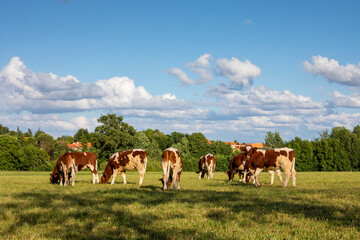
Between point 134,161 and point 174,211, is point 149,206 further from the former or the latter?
point 134,161

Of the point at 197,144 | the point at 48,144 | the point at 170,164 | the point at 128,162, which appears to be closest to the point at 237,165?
the point at 128,162

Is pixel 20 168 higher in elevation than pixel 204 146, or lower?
lower

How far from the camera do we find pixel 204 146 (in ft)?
359

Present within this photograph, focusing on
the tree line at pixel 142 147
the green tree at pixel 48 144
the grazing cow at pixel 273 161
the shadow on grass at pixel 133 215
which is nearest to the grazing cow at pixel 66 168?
the shadow on grass at pixel 133 215

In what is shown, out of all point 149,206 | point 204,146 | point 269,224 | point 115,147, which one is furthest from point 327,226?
point 204,146

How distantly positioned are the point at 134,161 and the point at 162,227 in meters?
13.6

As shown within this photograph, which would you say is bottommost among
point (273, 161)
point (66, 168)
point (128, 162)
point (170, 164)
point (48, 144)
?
point (66, 168)

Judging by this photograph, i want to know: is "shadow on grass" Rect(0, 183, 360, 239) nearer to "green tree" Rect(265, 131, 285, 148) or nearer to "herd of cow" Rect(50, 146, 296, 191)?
"herd of cow" Rect(50, 146, 296, 191)

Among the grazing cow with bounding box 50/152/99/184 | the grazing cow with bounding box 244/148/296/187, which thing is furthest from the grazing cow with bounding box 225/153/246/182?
the grazing cow with bounding box 50/152/99/184

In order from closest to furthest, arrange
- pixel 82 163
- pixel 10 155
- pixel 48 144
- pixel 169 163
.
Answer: pixel 169 163
pixel 82 163
pixel 10 155
pixel 48 144

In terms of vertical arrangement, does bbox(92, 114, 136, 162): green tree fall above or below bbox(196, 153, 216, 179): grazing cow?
above

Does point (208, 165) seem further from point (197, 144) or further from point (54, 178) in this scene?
point (197, 144)

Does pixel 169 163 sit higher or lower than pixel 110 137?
lower

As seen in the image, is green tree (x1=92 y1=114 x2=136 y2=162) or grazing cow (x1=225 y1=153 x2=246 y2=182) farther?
green tree (x1=92 y1=114 x2=136 y2=162)
